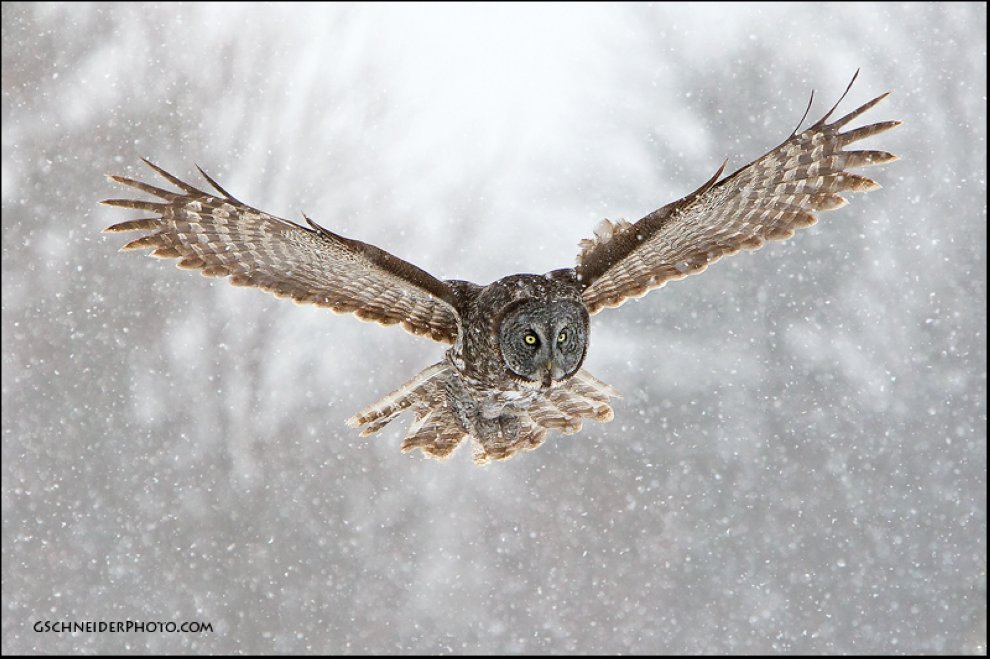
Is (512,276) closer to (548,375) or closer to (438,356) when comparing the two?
(548,375)

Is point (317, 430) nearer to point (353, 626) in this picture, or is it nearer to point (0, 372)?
point (353, 626)

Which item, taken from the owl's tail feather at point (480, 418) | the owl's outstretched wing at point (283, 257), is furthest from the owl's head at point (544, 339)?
the owl's tail feather at point (480, 418)

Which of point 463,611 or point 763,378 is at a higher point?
point 763,378

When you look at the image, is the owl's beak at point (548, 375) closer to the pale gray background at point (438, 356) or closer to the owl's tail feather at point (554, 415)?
the owl's tail feather at point (554, 415)

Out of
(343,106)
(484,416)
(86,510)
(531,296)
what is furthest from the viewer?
(86,510)

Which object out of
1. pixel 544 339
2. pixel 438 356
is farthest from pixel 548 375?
pixel 438 356

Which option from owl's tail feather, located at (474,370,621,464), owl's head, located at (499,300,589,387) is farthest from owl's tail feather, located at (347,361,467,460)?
owl's head, located at (499,300,589,387)

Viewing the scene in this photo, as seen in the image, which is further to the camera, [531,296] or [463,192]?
[463,192]

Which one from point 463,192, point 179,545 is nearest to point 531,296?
point 463,192
